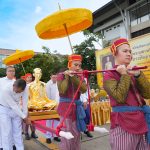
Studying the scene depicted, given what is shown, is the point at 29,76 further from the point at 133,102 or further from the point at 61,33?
the point at 133,102

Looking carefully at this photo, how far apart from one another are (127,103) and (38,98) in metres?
3.87

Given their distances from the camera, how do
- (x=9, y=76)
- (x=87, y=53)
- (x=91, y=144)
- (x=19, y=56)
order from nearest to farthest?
(x=9, y=76) < (x=91, y=144) < (x=19, y=56) < (x=87, y=53)

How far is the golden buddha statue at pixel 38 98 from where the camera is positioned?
19.0 ft

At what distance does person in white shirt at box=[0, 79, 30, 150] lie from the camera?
15.5 ft

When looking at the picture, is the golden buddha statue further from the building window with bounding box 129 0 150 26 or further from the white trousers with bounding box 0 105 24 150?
the building window with bounding box 129 0 150 26

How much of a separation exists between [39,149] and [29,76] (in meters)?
2.29

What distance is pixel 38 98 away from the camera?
20.3 ft

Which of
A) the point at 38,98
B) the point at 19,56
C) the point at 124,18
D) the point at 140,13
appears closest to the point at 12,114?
the point at 38,98

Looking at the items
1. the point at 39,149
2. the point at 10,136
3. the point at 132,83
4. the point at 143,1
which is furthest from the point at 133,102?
the point at 143,1

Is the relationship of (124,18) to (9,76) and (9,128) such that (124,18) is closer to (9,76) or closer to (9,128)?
(9,76)

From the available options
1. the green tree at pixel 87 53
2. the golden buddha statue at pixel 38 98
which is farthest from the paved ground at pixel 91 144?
the green tree at pixel 87 53

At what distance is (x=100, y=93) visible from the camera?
873 centimetres

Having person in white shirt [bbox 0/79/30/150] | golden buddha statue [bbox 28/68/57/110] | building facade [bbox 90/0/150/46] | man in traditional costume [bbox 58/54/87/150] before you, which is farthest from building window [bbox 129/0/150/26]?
man in traditional costume [bbox 58/54/87/150]

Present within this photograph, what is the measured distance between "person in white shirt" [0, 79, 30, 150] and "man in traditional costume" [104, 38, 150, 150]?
93.3 inches
